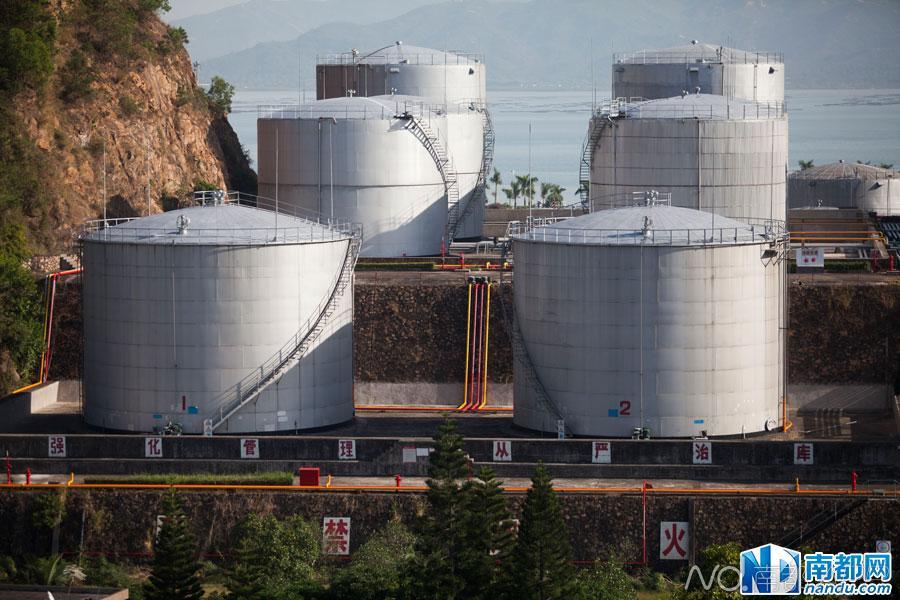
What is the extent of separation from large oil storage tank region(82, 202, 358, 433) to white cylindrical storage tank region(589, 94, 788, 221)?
16324 mm

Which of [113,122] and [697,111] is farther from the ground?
[113,122]

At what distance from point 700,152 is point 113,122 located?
1148 inches

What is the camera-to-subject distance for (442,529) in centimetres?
4694

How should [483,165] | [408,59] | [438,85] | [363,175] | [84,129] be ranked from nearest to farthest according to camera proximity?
[363,175] < [84,129] < [483,165] < [438,85] < [408,59]

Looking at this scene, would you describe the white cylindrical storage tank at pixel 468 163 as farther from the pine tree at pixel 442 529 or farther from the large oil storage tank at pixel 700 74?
the pine tree at pixel 442 529

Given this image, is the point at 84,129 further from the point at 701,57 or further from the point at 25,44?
the point at 701,57

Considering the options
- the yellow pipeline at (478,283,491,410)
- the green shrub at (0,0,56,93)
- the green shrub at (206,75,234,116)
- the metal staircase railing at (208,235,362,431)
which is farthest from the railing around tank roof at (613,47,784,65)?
the metal staircase railing at (208,235,362,431)

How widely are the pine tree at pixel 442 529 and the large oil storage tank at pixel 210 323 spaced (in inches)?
449

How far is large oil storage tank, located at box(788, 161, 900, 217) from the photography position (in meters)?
109

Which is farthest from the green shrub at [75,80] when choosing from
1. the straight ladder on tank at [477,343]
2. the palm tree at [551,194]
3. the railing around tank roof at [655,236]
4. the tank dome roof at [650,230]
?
the palm tree at [551,194]

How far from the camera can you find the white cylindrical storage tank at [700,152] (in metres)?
71.4

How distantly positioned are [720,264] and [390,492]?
1328 centimetres

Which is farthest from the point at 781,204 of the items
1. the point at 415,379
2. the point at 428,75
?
the point at 428,75

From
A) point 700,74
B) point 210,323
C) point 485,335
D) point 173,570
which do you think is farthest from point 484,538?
point 700,74
